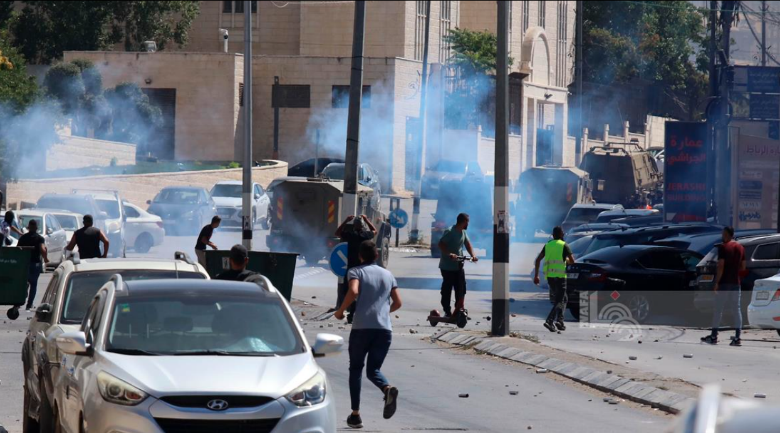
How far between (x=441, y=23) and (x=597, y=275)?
164ft

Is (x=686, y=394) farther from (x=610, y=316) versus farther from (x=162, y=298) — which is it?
(x=610, y=316)

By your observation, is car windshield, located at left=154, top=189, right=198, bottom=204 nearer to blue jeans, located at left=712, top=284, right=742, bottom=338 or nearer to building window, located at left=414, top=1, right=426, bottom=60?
blue jeans, located at left=712, top=284, right=742, bottom=338

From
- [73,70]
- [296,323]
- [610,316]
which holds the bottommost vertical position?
[610,316]

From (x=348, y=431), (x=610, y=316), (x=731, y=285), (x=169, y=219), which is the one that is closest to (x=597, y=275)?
(x=610, y=316)

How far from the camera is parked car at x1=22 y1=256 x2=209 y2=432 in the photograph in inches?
380

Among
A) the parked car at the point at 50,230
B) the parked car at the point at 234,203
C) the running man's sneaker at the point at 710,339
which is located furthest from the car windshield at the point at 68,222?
the running man's sneaker at the point at 710,339

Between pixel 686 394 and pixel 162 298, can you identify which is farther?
pixel 686 394

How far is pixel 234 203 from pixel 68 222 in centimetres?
1303

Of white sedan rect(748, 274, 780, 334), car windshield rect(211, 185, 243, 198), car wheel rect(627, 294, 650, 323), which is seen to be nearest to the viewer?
white sedan rect(748, 274, 780, 334)

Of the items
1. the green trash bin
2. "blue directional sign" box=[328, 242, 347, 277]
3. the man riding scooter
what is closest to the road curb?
the man riding scooter

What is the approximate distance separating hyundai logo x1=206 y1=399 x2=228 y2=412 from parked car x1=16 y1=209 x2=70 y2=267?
21.6m

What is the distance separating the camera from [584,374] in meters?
14.4

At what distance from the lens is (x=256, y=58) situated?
62.8 m

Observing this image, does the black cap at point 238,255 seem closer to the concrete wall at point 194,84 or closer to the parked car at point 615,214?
the parked car at point 615,214
